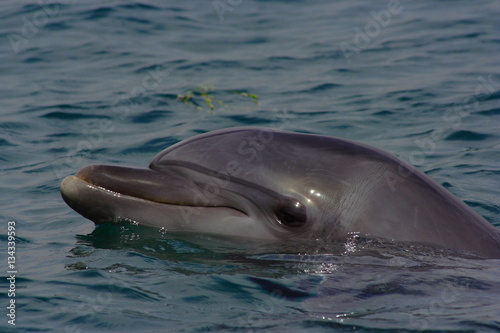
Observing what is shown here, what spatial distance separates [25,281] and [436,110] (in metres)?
9.75

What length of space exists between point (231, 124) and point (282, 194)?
7.28 m

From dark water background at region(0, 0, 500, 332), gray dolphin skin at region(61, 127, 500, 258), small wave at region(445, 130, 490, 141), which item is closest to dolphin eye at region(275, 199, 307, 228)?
gray dolphin skin at region(61, 127, 500, 258)

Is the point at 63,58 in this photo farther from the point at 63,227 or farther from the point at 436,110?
the point at 63,227

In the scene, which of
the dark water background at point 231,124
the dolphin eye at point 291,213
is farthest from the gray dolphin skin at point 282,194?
the dark water background at point 231,124

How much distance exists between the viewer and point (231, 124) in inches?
584

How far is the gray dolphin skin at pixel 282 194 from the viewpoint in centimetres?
754

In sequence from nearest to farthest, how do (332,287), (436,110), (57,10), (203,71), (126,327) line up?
(126,327)
(332,287)
(436,110)
(203,71)
(57,10)

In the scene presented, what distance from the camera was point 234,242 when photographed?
7.92 m

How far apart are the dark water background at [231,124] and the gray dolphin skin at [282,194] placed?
9.6 inches

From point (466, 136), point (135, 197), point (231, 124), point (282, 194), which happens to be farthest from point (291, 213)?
point (231, 124)

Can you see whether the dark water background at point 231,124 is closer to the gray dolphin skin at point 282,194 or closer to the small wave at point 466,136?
the small wave at point 466,136

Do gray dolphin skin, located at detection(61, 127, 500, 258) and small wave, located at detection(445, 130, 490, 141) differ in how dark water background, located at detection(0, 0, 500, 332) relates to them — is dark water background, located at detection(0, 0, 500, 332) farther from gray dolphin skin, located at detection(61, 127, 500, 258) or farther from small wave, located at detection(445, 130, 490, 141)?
gray dolphin skin, located at detection(61, 127, 500, 258)

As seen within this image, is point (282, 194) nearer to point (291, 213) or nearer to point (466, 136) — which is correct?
point (291, 213)

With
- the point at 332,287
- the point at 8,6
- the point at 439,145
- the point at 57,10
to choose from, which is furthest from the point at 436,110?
the point at 8,6
